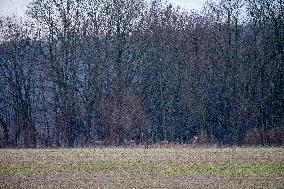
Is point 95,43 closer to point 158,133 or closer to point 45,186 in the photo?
point 158,133

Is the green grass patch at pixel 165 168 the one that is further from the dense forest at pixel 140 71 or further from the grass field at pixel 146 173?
the dense forest at pixel 140 71

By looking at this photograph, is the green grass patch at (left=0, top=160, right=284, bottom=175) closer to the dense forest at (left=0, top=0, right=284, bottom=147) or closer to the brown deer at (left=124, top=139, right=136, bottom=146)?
the brown deer at (left=124, top=139, right=136, bottom=146)

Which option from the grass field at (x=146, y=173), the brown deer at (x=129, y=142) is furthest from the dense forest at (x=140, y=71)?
the grass field at (x=146, y=173)

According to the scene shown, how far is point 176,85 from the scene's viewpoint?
5316 cm

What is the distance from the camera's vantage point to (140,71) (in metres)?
53.9

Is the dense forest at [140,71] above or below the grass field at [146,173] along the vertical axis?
above

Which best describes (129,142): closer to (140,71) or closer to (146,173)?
(140,71)

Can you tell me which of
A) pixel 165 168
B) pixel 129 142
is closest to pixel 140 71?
pixel 129 142

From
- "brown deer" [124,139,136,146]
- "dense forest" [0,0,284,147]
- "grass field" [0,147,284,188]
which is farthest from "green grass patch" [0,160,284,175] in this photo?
"dense forest" [0,0,284,147]

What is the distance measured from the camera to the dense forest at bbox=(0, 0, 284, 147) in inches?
1954

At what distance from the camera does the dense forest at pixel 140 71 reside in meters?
49.6

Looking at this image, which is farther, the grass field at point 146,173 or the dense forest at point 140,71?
the dense forest at point 140,71

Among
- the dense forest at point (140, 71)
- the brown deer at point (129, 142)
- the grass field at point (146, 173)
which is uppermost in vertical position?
the dense forest at point (140, 71)

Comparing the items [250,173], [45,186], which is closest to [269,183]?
[250,173]
